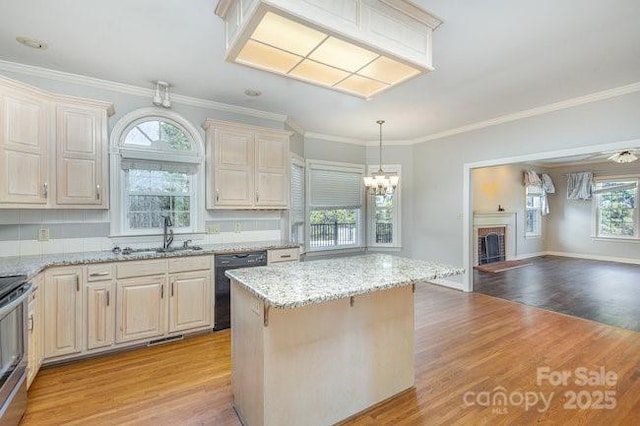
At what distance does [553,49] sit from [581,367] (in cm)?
276

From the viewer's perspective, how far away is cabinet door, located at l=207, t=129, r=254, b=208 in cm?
366

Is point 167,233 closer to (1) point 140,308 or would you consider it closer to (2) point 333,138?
(1) point 140,308

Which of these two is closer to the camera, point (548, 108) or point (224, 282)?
point (224, 282)

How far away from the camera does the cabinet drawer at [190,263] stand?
313 cm

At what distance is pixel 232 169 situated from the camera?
3742 millimetres

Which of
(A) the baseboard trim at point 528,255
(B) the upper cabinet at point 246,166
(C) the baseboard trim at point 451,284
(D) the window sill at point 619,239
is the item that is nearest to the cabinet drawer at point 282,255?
(B) the upper cabinet at point 246,166

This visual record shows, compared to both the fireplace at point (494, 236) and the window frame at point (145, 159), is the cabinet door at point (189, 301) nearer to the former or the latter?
the window frame at point (145, 159)

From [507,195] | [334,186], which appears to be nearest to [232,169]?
[334,186]

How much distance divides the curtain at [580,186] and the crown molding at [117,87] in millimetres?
8194

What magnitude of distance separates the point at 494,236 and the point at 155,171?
296 inches

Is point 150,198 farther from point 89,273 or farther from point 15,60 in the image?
point 15,60

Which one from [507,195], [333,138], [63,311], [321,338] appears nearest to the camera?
[321,338]

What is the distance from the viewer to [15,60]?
283 centimetres

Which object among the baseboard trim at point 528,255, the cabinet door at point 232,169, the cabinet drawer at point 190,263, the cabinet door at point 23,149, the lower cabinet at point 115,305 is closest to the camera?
the cabinet door at point 23,149
